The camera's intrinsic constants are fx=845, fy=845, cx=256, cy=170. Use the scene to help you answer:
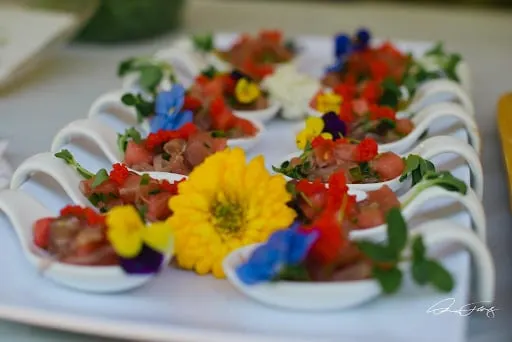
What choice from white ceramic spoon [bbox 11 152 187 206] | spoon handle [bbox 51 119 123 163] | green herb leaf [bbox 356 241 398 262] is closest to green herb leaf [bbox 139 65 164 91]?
spoon handle [bbox 51 119 123 163]

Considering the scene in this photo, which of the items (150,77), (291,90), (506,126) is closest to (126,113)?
(150,77)

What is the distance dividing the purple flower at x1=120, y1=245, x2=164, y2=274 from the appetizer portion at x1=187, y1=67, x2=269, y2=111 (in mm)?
366

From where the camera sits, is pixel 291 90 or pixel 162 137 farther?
pixel 291 90

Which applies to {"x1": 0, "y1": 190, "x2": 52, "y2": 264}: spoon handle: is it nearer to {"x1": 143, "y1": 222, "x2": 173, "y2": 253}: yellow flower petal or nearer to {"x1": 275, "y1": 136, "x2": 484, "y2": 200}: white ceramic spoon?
{"x1": 143, "y1": 222, "x2": 173, "y2": 253}: yellow flower petal

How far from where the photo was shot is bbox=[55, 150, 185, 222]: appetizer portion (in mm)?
639

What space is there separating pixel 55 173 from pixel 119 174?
5cm

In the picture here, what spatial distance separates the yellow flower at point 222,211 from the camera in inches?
23.5

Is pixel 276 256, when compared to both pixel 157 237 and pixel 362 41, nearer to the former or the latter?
pixel 157 237

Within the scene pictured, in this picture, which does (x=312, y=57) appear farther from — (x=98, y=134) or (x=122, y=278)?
(x=122, y=278)

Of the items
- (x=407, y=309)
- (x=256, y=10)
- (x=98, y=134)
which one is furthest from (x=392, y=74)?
(x=256, y=10)

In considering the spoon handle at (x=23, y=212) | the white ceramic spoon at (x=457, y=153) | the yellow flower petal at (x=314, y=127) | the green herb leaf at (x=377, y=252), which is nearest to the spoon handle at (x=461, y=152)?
the white ceramic spoon at (x=457, y=153)

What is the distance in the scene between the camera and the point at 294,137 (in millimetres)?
891

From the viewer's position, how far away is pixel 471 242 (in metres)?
0.57

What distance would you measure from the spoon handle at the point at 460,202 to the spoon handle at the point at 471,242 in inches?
1.9
